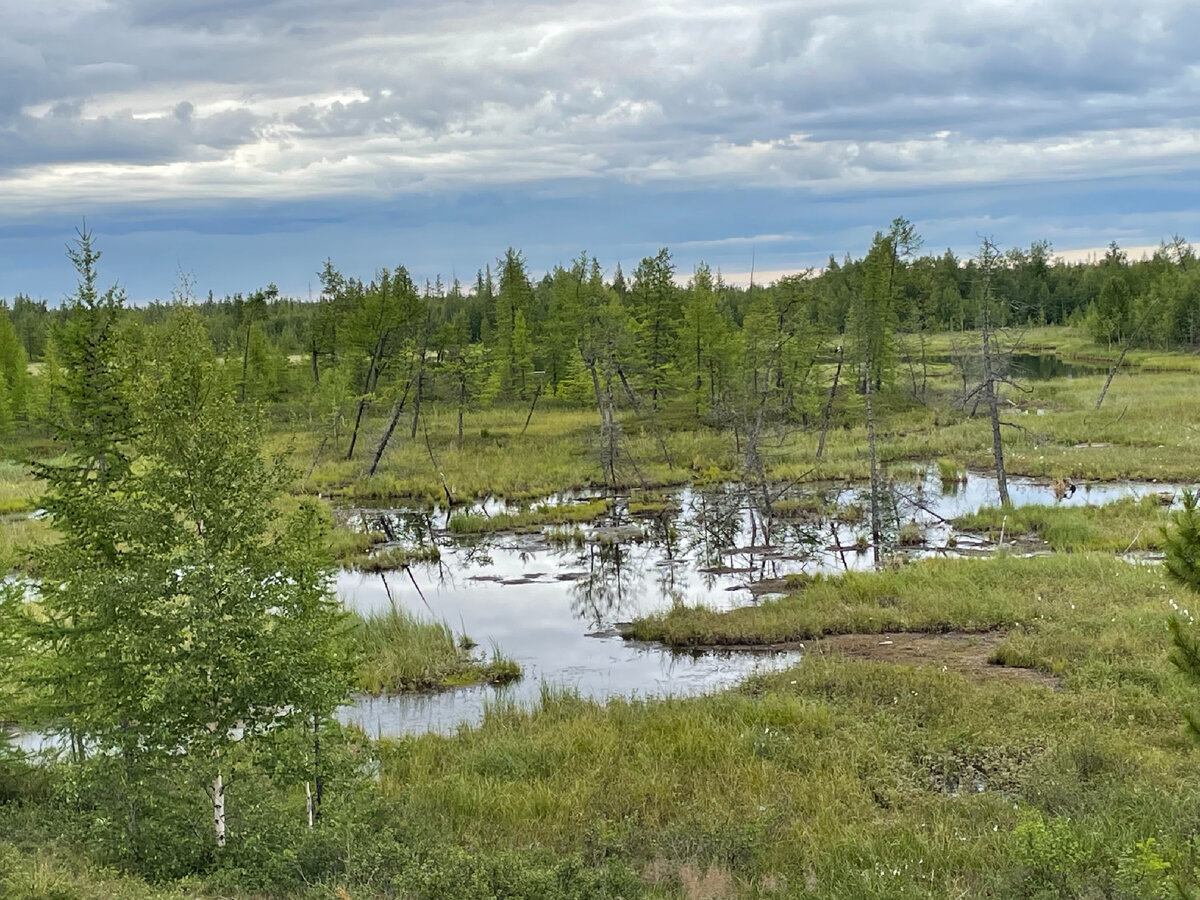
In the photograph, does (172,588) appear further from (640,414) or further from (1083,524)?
(640,414)

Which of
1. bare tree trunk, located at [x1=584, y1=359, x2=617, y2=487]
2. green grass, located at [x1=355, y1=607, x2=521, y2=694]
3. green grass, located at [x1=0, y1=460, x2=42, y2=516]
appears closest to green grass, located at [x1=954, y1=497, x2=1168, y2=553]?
bare tree trunk, located at [x1=584, y1=359, x2=617, y2=487]

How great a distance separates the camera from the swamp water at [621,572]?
1880cm

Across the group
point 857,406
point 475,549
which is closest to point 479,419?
point 857,406

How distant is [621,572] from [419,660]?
933cm

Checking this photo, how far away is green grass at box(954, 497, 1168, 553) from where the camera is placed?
2673 centimetres

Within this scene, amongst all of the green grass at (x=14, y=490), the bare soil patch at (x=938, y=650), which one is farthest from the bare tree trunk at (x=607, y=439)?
the green grass at (x=14, y=490)

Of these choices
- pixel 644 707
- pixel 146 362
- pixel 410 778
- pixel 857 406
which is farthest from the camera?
pixel 857 406

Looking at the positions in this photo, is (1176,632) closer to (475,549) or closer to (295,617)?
(295,617)

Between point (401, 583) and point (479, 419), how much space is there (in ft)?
114

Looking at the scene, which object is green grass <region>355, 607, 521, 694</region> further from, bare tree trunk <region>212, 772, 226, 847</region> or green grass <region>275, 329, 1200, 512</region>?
green grass <region>275, 329, 1200, 512</region>

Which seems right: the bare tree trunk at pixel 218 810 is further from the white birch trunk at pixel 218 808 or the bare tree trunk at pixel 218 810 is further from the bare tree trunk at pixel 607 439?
the bare tree trunk at pixel 607 439

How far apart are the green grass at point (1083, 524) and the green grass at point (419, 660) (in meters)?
16.6

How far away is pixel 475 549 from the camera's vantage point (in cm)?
3112

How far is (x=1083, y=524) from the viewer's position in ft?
93.1
